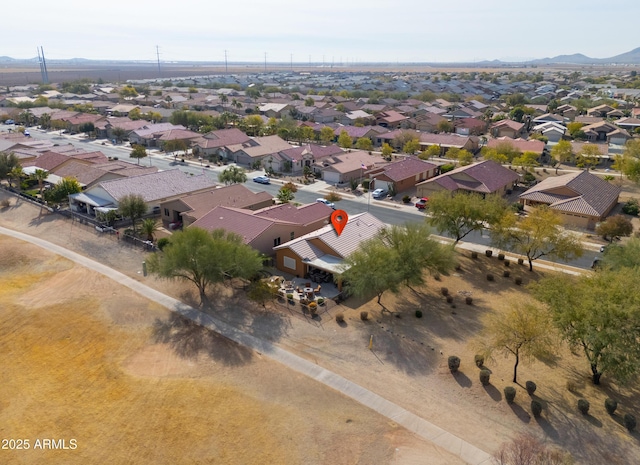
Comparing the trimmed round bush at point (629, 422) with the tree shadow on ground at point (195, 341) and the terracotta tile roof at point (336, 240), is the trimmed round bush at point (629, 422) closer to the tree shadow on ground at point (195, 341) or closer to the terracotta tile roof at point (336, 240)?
the tree shadow on ground at point (195, 341)

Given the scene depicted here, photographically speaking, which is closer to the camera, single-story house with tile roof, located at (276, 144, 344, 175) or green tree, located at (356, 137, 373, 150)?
single-story house with tile roof, located at (276, 144, 344, 175)

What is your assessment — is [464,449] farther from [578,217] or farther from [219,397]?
[578,217]

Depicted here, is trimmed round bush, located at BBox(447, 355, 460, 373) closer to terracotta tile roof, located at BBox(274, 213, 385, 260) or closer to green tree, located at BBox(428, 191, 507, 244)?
terracotta tile roof, located at BBox(274, 213, 385, 260)

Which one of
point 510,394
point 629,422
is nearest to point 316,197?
point 510,394

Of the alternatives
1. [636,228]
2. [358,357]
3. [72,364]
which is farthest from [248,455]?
[636,228]

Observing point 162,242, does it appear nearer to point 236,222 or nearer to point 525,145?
point 236,222

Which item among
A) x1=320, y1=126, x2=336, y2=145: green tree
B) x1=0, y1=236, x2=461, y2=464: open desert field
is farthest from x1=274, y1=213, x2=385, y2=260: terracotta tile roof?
x1=320, y1=126, x2=336, y2=145: green tree

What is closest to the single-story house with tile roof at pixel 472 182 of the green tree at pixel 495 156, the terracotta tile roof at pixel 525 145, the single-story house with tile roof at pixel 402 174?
the single-story house with tile roof at pixel 402 174
